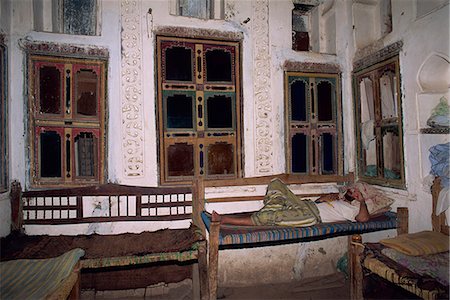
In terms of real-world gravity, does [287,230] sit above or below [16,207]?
below

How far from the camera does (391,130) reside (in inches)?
150

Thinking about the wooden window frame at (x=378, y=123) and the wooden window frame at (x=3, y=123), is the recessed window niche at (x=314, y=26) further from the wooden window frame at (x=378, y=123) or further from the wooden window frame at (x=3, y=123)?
the wooden window frame at (x=3, y=123)

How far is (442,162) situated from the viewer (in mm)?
2990

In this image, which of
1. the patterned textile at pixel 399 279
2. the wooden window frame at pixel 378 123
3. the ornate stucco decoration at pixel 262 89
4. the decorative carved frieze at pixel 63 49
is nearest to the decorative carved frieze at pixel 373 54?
the wooden window frame at pixel 378 123

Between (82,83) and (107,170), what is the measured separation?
3.85 ft

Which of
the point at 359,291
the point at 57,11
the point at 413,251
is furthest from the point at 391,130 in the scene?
the point at 57,11

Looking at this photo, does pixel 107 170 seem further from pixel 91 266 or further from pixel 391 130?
pixel 391 130

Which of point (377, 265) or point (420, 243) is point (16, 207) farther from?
point (420, 243)

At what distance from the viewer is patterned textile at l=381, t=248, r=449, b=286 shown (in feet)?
7.73

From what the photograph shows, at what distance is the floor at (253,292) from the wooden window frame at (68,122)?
59.7 inches

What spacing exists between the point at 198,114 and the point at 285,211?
174 centimetres

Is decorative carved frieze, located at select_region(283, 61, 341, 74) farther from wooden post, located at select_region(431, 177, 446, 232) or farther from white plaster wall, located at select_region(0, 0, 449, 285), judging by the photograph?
wooden post, located at select_region(431, 177, 446, 232)

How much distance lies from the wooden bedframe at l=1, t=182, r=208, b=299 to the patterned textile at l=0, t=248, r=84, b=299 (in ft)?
0.86

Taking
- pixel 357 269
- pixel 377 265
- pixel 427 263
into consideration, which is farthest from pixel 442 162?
pixel 357 269
